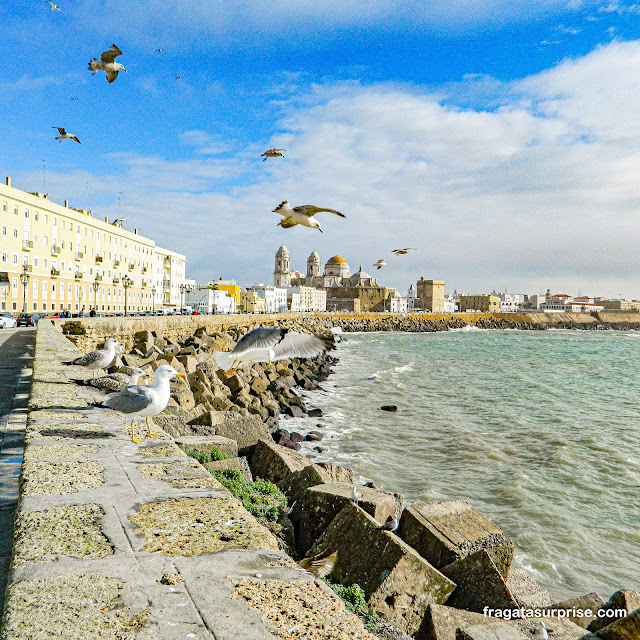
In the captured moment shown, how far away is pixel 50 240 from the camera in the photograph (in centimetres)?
4497

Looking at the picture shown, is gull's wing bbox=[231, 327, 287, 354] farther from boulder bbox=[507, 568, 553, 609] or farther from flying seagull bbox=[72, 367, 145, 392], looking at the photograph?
boulder bbox=[507, 568, 553, 609]

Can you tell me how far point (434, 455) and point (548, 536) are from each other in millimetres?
4204

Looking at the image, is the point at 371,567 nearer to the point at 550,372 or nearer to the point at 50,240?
the point at 550,372

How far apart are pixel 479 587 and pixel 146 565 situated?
350 cm

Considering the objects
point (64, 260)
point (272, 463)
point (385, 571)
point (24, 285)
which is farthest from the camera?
point (64, 260)

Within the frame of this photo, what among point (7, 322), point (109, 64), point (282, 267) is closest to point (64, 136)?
point (109, 64)

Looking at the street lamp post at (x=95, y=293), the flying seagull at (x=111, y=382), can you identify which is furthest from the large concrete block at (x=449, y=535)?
the street lamp post at (x=95, y=293)

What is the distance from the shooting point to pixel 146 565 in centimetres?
238

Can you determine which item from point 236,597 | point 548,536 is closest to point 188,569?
point 236,597

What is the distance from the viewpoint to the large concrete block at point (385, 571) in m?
4.46

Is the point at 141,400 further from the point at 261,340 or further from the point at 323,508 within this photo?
the point at 261,340

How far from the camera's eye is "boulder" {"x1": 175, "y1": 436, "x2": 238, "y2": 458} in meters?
6.26

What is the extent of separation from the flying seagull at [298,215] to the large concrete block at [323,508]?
4.07 metres

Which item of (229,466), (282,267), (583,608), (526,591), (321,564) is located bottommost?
(526,591)
